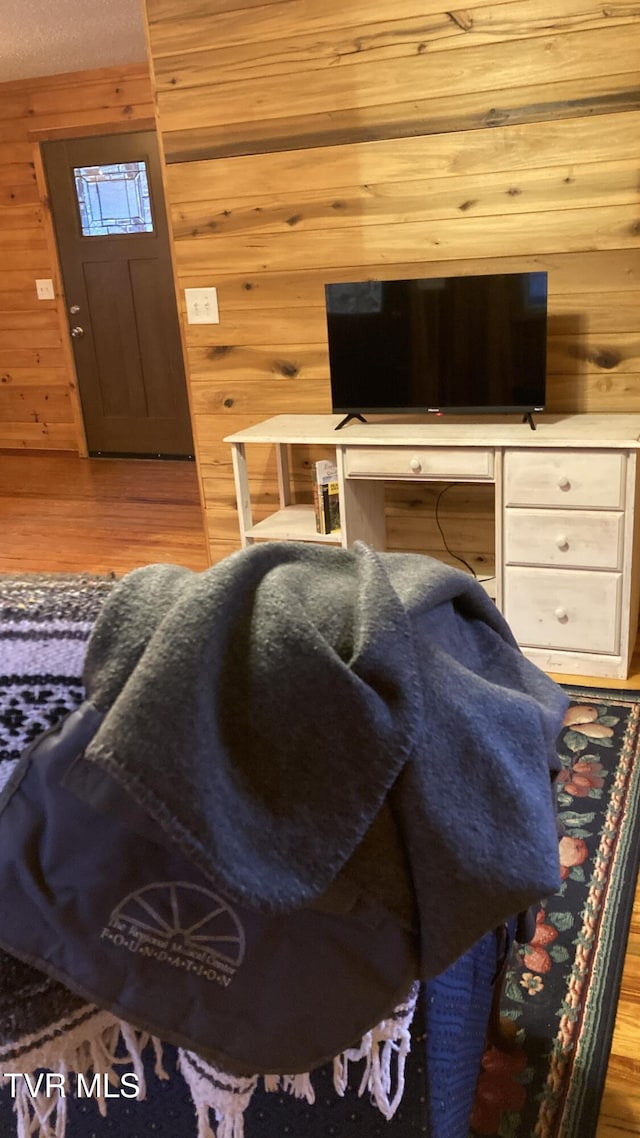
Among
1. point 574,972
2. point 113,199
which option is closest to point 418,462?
point 574,972

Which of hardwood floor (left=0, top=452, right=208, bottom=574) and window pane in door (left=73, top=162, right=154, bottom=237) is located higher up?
window pane in door (left=73, top=162, right=154, bottom=237)

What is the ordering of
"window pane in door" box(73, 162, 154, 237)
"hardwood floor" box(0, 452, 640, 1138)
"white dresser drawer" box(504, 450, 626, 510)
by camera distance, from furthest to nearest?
1. "window pane in door" box(73, 162, 154, 237)
2. "hardwood floor" box(0, 452, 640, 1138)
3. "white dresser drawer" box(504, 450, 626, 510)

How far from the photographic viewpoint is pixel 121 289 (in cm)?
559

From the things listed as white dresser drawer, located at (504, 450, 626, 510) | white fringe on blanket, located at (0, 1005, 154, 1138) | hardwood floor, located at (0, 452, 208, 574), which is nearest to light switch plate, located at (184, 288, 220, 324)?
hardwood floor, located at (0, 452, 208, 574)

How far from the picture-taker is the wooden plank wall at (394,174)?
2686mm

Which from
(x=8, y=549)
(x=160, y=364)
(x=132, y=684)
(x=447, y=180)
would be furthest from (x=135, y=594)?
(x=160, y=364)

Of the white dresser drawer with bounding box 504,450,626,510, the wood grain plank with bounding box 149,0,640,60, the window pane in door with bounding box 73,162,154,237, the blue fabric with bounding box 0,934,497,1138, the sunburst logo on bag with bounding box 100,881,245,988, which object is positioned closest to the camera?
the sunburst logo on bag with bounding box 100,881,245,988

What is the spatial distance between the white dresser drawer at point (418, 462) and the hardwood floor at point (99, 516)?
704mm

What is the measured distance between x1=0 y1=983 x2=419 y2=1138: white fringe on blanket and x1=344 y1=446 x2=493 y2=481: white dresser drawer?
6.49ft

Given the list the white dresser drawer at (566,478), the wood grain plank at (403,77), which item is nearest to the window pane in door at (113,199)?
the wood grain plank at (403,77)

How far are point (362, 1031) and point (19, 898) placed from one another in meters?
0.34

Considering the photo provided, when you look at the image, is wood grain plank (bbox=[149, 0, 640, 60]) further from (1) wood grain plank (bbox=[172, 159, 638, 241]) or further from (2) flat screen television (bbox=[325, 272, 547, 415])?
(2) flat screen television (bbox=[325, 272, 547, 415])

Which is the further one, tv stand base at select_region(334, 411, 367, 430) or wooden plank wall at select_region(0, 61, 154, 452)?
wooden plank wall at select_region(0, 61, 154, 452)

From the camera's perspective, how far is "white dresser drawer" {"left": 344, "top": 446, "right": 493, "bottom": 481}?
2686 millimetres
